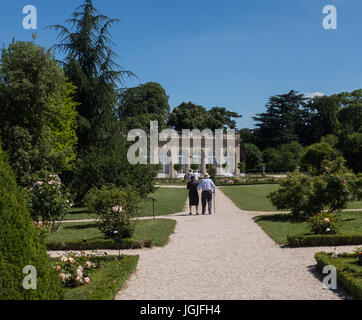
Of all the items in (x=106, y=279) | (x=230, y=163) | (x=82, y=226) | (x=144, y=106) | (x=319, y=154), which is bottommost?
(x=82, y=226)

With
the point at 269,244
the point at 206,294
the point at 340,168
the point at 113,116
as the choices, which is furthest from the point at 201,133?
the point at 206,294

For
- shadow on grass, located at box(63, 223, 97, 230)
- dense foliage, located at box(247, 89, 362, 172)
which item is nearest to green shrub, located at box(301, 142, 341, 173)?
dense foliage, located at box(247, 89, 362, 172)

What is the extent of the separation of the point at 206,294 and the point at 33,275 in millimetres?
2239

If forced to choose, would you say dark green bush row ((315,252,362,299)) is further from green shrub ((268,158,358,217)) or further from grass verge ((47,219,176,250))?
green shrub ((268,158,358,217))

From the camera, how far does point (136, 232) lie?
998cm

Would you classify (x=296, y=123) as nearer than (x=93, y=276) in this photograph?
No

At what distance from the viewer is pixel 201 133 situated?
50.7 m

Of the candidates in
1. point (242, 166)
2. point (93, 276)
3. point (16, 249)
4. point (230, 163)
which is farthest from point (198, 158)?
point (16, 249)

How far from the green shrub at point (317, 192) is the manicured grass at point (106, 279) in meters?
6.23

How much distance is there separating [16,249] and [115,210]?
16.9 feet

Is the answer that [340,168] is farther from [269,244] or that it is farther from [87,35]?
[87,35]

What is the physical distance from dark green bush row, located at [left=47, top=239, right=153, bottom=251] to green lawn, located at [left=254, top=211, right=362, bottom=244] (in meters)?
2.89

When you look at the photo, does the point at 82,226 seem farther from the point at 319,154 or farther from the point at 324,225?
the point at 319,154

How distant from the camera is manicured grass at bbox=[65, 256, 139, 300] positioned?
187 inches
